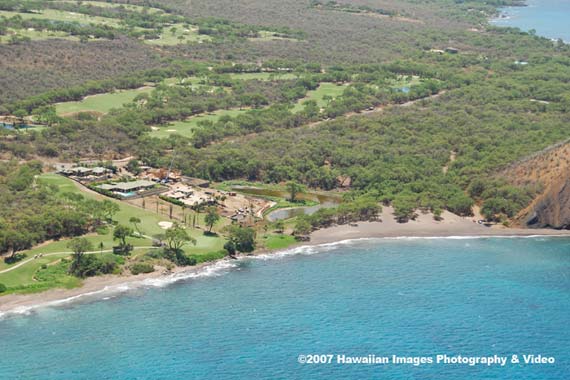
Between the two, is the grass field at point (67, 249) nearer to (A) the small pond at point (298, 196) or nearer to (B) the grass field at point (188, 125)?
(A) the small pond at point (298, 196)

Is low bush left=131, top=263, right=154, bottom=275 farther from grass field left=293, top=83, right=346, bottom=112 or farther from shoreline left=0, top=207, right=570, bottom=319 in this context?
grass field left=293, top=83, right=346, bottom=112

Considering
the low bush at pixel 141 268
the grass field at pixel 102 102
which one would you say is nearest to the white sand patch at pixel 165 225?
the low bush at pixel 141 268

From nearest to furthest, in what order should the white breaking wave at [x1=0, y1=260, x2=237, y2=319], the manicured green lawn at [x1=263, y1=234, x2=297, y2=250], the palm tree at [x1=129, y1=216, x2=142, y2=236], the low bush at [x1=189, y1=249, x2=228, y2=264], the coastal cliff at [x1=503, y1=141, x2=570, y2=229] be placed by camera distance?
the white breaking wave at [x1=0, y1=260, x2=237, y2=319], the low bush at [x1=189, y1=249, x2=228, y2=264], the palm tree at [x1=129, y1=216, x2=142, y2=236], the manicured green lawn at [x1=263, y1=234, x2=297, y2=250], the coastal cliff at [x1=503, y1=141, x2=570, y2=229]

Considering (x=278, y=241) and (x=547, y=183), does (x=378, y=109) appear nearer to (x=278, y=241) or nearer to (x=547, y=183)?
(x=547, y=183)

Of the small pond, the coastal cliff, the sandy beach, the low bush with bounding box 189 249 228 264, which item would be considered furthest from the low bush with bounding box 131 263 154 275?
the coastal cliff

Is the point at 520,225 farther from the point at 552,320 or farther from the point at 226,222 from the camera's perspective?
the point at 226,222
